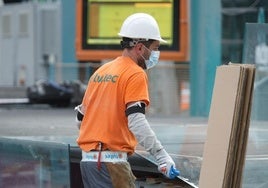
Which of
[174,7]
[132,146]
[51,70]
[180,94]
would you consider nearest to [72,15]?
[51,70]

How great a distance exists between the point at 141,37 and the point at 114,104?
0.43 m

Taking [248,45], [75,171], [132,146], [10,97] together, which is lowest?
[10,97]

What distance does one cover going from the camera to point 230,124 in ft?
14.0

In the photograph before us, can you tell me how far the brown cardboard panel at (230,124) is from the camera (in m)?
4.25

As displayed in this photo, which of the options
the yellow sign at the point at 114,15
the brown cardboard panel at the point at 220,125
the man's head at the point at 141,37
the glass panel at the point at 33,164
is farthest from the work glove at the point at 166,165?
the yellow sign at the point at 114,15

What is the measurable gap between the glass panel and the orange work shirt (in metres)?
0.44

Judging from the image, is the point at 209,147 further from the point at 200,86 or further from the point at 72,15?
the point at 72,15

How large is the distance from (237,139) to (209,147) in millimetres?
202

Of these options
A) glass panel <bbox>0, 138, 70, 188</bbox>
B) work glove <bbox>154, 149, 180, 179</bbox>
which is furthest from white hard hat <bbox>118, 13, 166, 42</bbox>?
glass panel <bbox>0, 138, 70, 188</bbox>

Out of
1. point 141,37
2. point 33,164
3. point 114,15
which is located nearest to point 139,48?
point 141,37

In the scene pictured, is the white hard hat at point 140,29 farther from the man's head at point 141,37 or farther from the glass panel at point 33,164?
the glass panel at point 33,164

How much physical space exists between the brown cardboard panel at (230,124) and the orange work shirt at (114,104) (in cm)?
43

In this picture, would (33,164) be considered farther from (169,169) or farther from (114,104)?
(169,169)

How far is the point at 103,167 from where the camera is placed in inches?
180
